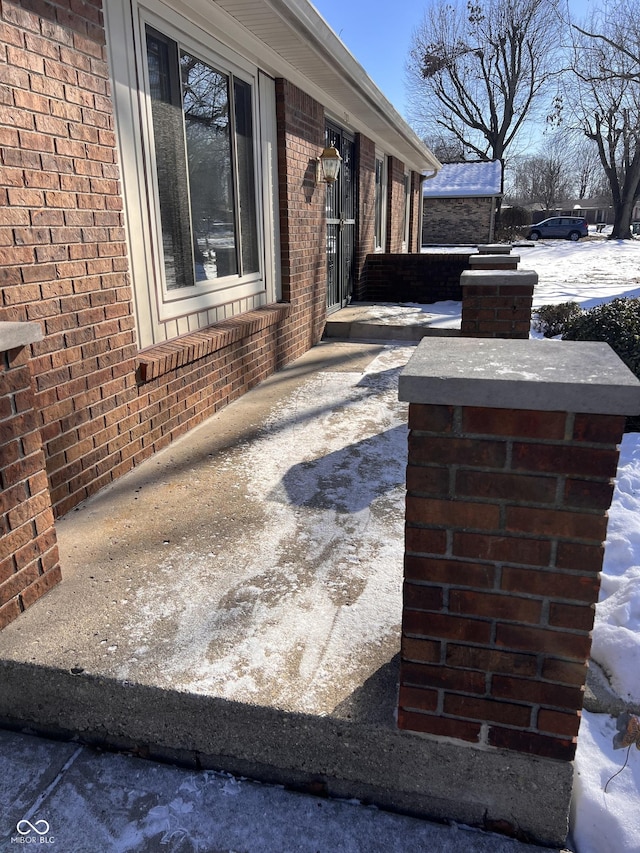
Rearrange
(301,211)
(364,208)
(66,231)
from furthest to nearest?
(364,208) < (301,211) < (66,231)

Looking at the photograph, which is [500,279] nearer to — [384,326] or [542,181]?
[384,326]

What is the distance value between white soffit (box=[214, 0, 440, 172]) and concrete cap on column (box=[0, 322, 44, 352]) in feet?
9.74

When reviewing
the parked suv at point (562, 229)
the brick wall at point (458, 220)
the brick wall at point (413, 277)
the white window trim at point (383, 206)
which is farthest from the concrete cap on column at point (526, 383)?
the parked suv at point (562, 229)

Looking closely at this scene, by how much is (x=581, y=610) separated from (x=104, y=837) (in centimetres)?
136

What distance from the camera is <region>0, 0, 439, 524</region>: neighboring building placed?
8.70 feet

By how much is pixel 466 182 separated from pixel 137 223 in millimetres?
28909

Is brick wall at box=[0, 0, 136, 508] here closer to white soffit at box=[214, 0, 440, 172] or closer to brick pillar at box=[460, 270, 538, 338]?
white soffit at box=[214, 0, 440, 172]

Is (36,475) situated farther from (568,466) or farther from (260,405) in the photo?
(260,405)

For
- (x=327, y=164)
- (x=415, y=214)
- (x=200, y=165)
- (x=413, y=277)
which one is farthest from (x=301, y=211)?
(x=415, y=214)

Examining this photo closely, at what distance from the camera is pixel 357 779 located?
1.76 meters

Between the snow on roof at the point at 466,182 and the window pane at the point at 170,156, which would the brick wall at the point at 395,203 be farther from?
the snow on roof at the point at 466,182

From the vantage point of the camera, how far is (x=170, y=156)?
12.5 ft

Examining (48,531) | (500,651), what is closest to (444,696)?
(500,651)

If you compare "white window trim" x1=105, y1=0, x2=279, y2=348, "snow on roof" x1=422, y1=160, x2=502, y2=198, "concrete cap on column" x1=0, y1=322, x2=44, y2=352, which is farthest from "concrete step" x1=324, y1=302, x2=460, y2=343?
"snow on roof" x1=422, y1=160, x2=502, y2=198
